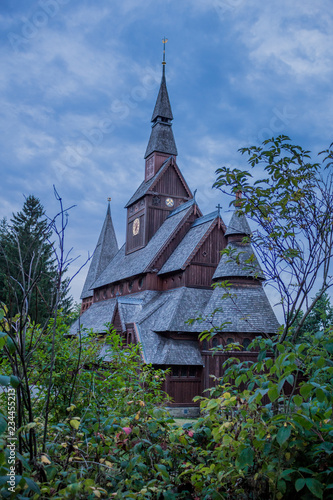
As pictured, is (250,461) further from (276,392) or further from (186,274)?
(186,274)

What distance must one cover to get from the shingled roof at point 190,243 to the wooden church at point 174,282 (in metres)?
0.07

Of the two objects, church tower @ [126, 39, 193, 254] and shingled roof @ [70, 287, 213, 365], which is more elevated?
church tower @ [126, 39, 193, 254]

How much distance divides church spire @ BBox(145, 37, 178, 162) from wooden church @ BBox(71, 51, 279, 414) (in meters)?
0.09

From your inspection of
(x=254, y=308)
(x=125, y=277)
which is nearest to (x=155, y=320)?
(x=254, y=308)

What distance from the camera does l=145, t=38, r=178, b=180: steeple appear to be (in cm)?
3503

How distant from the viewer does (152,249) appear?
30375 millimetres

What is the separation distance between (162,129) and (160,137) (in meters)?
0.96

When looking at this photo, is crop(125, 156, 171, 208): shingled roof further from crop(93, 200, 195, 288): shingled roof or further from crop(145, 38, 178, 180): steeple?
crop(93, 200, 195, 288): shingled roof

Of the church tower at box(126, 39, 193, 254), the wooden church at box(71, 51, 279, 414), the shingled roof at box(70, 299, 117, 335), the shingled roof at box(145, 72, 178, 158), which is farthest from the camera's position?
the shingled roof at box(145, 72, 178, 158)

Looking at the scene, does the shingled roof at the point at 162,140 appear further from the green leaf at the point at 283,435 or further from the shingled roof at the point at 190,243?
the green leaf at the point at 283,435

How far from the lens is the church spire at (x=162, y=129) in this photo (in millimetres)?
35300

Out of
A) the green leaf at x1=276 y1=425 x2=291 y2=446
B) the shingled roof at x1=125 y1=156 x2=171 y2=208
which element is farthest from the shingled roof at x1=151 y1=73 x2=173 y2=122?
the green leaf at x1=276 y1=425 x2=291 y2=446

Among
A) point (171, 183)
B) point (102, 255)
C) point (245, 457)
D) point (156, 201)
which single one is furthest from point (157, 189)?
point (245, 457)

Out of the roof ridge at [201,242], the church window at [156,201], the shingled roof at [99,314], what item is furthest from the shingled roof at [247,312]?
the church window at [156,201]
